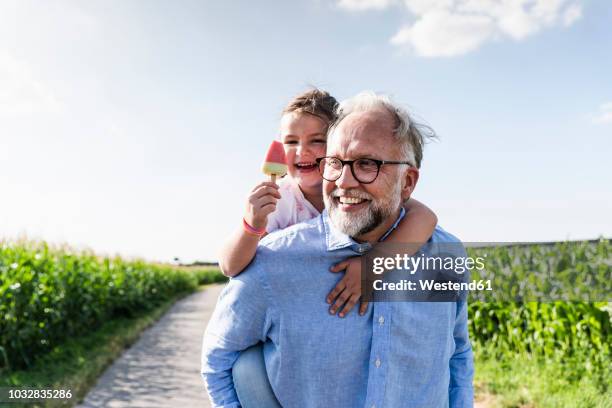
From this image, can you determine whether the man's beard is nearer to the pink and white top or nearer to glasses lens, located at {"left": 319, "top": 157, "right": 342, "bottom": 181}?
glasses lens, located at {"left": 319, "top": 157, "right": 342, "bottom": 181}

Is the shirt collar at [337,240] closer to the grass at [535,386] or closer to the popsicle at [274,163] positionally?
Answer: the popsicle at [274,163]

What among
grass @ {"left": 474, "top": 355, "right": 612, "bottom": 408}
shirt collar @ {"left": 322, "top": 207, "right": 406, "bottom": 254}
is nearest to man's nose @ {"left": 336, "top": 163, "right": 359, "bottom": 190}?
shirt collar @ {"left": 322, "top": 207, "right": 406, "bottom": 254}

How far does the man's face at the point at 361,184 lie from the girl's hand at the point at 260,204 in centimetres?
20

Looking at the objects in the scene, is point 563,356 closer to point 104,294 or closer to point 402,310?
point 402,310

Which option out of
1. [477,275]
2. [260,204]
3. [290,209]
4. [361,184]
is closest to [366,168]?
[361,184]

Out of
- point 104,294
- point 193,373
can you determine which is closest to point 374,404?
point 193,373

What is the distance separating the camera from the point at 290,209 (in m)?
2.53

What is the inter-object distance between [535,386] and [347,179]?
3906 mm

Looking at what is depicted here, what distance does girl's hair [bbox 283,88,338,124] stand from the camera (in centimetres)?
268

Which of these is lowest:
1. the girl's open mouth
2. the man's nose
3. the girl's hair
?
the man's nose

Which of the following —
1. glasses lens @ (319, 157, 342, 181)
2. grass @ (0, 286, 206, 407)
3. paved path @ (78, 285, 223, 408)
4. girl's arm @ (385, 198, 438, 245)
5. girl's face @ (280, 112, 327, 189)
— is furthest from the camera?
grass @ (0, 286, 206, 407)

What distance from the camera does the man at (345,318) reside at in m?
1.86

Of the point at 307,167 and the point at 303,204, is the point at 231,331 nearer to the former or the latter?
the point at 303,204

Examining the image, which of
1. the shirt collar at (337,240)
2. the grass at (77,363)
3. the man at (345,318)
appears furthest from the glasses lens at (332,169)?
the grass at (77,363)
